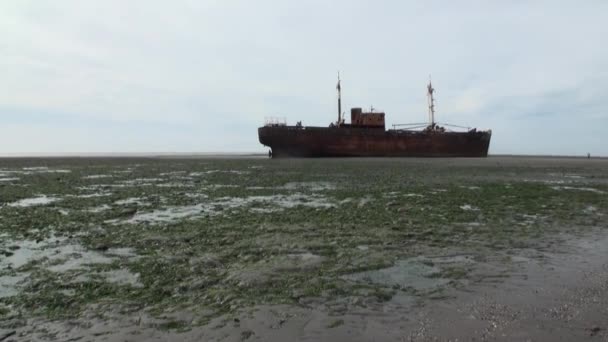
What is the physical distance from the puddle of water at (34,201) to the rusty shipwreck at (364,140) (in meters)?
34.4

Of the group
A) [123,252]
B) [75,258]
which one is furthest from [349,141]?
[75,258]

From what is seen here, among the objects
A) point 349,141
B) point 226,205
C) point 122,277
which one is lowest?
point 122,277

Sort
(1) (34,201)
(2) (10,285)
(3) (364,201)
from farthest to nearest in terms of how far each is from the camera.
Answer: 1. (1) (34,201)
2. (3) (364,201)
3. (2) (10,285)

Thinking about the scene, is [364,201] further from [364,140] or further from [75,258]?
[364,140]

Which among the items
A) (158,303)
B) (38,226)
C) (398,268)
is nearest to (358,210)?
(398,268)

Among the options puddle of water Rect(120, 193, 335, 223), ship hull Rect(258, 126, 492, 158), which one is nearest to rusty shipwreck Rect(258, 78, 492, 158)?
ship hull Rect(258, 126, 492, 158)

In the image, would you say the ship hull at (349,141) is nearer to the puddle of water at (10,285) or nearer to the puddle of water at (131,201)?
the puddle of water at (131,201)

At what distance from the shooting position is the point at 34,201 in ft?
39.0

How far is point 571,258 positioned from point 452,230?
231 cm

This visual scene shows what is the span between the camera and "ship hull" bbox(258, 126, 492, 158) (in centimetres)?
4659

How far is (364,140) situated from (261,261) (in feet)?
141

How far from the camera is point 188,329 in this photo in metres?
3.46

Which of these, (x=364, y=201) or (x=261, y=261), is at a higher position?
(x=364, y=201)

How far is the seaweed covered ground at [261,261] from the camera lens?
3.63m
